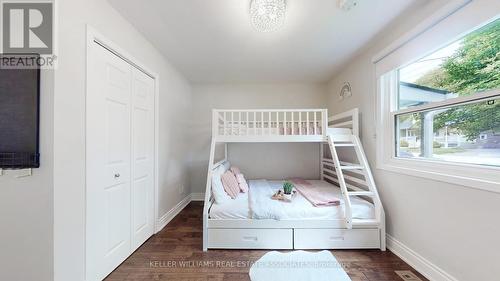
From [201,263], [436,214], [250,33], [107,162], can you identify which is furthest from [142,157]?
[436,214]

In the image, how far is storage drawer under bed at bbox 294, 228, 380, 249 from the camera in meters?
2.08

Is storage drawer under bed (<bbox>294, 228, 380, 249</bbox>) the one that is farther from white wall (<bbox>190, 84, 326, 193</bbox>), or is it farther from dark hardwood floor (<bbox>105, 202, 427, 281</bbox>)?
white wall (<bbox>190, 84, 326, 193</bbox>)

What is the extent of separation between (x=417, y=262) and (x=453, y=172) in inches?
34.6

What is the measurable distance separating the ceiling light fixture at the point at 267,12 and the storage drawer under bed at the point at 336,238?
2.03 meters

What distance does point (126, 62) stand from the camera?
6.39 feet

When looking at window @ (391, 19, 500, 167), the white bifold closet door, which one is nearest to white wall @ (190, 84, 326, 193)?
the white bifold closet door

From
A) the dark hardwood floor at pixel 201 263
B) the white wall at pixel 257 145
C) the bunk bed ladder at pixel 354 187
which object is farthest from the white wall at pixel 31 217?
the white wall at pixel 257 145

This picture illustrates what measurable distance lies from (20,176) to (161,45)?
6.18 ft

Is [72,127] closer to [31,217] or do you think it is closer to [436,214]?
[31,217]

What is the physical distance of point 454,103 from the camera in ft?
5.01

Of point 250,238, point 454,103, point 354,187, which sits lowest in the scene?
point 250,238

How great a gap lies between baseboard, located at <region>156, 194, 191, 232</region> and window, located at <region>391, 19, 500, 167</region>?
2.96 m

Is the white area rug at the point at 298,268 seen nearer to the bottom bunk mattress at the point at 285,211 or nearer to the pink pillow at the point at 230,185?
the bottom bunk mattress at the point at 285,211

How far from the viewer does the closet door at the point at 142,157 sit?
6.81 feet
